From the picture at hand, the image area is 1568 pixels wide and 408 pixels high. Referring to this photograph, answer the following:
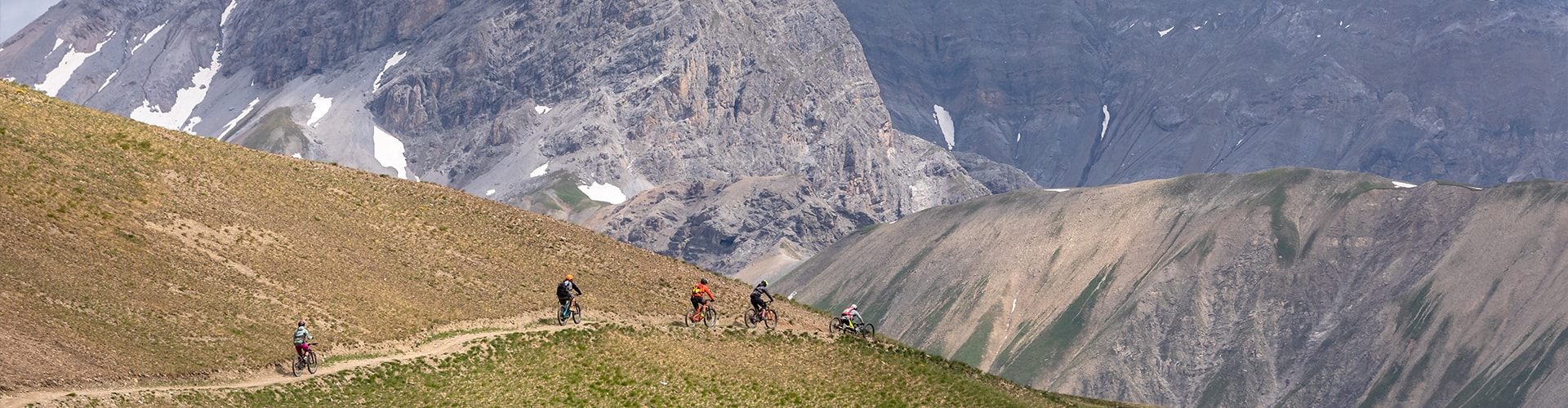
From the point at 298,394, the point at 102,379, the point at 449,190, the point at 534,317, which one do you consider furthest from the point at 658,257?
the point at 102,379

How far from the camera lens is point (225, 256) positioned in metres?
70.6

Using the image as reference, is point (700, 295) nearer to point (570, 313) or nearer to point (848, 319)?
point (570, 313)

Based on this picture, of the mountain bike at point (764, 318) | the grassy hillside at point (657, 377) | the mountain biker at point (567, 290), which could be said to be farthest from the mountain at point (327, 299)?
the mountain biker at point (567, 290)

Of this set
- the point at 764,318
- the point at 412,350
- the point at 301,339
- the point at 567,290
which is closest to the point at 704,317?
the point at 764,318

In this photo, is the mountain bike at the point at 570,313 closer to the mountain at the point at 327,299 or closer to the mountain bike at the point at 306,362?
the mountain at the point at 327,299

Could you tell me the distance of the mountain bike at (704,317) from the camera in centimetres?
7625

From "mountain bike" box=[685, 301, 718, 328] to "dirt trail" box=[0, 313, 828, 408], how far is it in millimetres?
986

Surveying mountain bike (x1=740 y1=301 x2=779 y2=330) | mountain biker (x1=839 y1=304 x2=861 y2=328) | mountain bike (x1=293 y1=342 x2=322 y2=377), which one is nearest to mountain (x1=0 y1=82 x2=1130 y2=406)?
mountain bike (x1=293 y1=342 x2=322 y2=377)

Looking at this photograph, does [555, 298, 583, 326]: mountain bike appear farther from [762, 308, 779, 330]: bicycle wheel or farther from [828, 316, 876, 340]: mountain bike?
[828, 316, 876, 340]: mountain bike

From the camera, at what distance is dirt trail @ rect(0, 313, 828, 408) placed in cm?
5253

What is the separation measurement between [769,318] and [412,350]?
17.8 metres

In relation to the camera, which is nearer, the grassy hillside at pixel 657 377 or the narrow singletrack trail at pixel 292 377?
the narrow singletrack trail at pixel 292 377

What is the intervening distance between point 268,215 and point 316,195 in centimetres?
549

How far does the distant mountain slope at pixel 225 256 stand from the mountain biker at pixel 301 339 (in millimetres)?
1521
